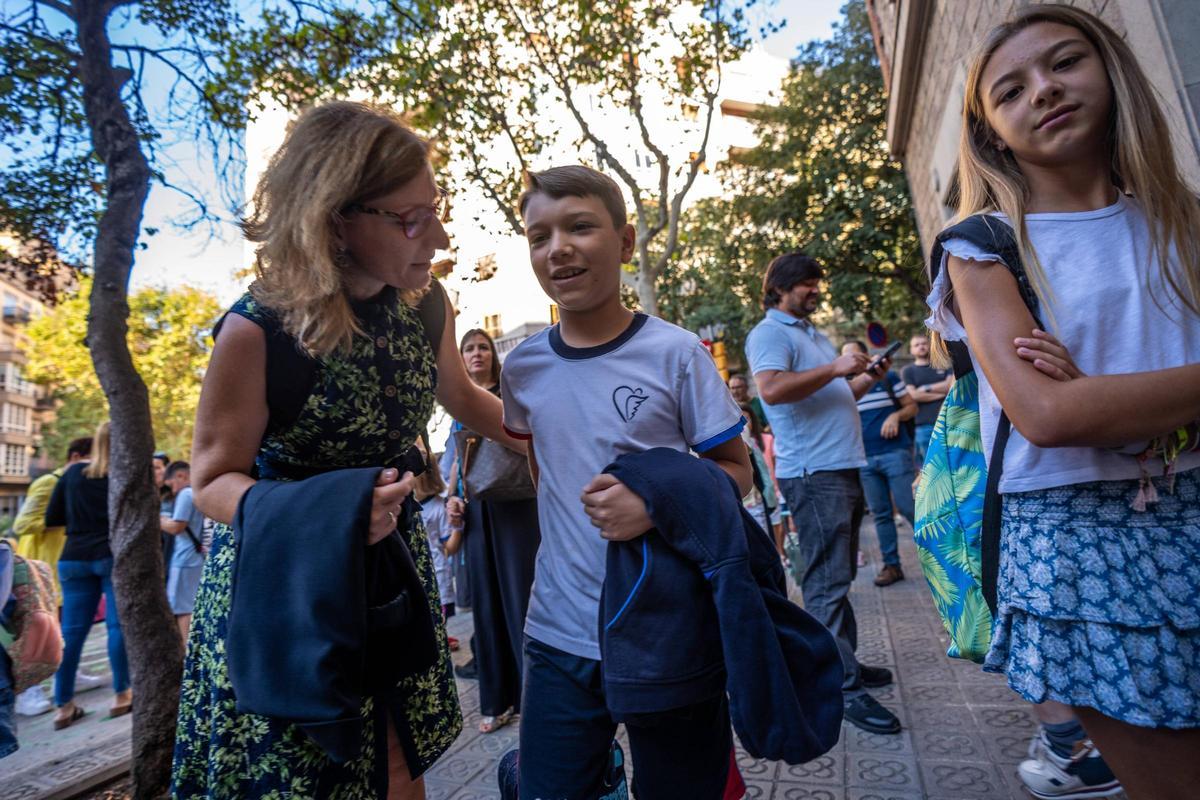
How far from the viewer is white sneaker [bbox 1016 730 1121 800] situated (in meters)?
2.46

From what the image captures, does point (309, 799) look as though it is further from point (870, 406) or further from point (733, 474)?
point (870, 406)

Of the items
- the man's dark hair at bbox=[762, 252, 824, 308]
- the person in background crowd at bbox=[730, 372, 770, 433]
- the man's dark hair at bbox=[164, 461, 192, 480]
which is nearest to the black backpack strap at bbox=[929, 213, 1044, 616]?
the man's dark hair at bbox=[762, 252, 824, 308]

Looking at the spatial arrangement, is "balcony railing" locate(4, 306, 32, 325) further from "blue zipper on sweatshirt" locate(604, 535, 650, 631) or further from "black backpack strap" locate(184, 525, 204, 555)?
"blue zipper on sweatshirt" locate(604, 535, 650, 631)

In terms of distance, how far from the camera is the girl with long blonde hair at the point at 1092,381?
47.3 inches

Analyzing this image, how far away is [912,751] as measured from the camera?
10.0 ft

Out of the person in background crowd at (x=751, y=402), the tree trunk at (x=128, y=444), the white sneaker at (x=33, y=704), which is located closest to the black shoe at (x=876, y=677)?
the tree trunk at (x=128, y=444)

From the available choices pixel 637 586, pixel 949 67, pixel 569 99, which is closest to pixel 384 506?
pixel 637 586

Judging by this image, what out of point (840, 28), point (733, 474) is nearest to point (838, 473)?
point (733, 474)

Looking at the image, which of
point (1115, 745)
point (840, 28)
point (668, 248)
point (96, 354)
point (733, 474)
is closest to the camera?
point (1115, 745)

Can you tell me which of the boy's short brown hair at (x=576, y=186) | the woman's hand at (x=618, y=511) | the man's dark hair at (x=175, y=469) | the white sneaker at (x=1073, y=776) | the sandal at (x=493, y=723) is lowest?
the sandal at (x=493, y=723)

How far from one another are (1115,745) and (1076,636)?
0.65ft

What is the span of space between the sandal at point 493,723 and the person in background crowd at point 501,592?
5.0 inches

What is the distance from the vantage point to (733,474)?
66.5 inches

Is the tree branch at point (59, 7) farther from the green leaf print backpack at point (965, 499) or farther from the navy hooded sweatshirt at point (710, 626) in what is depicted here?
the green leaf print backpack at point (965, 499)
